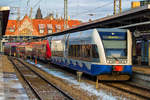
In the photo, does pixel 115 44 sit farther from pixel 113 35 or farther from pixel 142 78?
pixel 142 78

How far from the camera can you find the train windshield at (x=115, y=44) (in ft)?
52.3

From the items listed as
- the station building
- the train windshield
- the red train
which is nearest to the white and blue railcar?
the train windshield

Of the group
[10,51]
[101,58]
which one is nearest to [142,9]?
[101,58]

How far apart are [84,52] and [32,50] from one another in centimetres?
2841

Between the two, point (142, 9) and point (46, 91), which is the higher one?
point (142, 9)

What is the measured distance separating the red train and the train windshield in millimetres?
14861

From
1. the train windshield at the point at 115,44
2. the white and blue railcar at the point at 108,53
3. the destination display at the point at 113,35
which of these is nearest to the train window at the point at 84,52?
the white and blue railcar at the point at 108,53

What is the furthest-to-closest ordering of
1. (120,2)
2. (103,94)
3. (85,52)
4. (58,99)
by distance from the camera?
(120,2)
(85,52)
(103,94)
(58,99)

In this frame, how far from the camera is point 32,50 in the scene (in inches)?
1784

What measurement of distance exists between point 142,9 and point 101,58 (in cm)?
337

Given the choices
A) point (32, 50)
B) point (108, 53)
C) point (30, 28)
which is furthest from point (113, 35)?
point (30, 28)

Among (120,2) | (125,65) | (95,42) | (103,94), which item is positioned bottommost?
(103,94)

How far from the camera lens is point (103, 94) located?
1327cm

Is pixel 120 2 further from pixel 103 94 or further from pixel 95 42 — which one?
pixel 103 94
